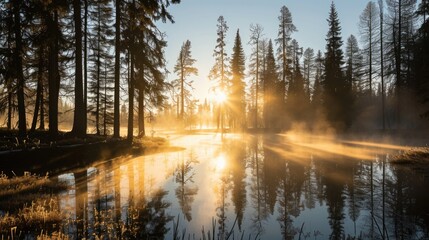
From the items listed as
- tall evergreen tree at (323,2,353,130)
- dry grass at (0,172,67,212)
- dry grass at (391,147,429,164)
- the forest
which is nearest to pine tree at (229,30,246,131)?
the forest

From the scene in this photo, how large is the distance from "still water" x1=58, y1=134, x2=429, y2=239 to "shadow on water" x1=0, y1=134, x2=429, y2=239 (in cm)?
2

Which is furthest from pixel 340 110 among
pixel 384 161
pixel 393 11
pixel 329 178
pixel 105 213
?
pixel 105 213

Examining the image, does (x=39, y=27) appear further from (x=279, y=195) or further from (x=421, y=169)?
(x=421, y=169)

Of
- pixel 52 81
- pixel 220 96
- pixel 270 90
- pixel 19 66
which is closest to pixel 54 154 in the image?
pixel 52 81

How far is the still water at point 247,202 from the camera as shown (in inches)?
216

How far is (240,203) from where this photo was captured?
24.8ft

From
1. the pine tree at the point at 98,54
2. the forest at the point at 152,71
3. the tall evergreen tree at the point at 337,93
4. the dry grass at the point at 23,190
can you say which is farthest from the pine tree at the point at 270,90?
the dry grass at the point at 23,190

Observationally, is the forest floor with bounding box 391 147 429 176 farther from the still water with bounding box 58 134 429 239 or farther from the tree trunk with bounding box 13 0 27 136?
the tree trunk with bounding box 13 0 27 136

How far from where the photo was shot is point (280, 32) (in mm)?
44375

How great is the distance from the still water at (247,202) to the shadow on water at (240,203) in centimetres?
2

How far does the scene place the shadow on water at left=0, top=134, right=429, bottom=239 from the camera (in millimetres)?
5422

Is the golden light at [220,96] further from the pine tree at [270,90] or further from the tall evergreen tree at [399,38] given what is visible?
the tall evergreen tree at [399,38]

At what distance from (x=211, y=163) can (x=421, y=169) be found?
862cm

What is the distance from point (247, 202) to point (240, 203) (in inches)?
7.9
